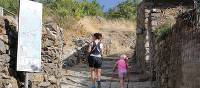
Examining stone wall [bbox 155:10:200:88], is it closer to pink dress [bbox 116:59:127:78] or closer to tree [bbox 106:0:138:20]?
pink dress [bbox 116:59:127:78]

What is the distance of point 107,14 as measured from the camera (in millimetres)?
51312

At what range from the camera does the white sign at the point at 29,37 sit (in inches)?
531

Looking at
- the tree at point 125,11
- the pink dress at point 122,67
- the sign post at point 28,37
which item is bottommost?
the pink dress at point 122,67

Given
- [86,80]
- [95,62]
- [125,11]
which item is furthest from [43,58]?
[125,11]

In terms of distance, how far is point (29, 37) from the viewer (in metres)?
13.7

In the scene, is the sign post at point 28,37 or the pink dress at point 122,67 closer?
the sign post at point 28,37

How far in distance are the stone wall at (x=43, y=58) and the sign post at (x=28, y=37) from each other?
0.40 m

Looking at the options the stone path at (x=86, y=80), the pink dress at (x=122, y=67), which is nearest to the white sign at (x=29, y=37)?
the pink dress at (x=122, y=67)

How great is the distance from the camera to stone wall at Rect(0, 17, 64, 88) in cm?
1359

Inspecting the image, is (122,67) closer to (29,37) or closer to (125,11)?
(29,37)

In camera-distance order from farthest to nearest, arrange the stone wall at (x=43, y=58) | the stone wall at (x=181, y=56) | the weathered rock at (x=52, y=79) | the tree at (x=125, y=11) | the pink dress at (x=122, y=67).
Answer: the tree at (x=125, y=11) → the pink dress at (x=122, y=67) → the weathered rock at (x=52, y=79) → the stone wall at (x=43, y=58) → the stone wall at (x=181, y=56)

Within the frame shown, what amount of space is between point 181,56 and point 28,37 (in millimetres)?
3731

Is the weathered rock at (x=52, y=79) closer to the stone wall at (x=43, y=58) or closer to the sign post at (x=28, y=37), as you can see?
the stone wall at (x=43, y=58)

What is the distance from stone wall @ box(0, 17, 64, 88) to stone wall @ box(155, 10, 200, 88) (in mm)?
3186
